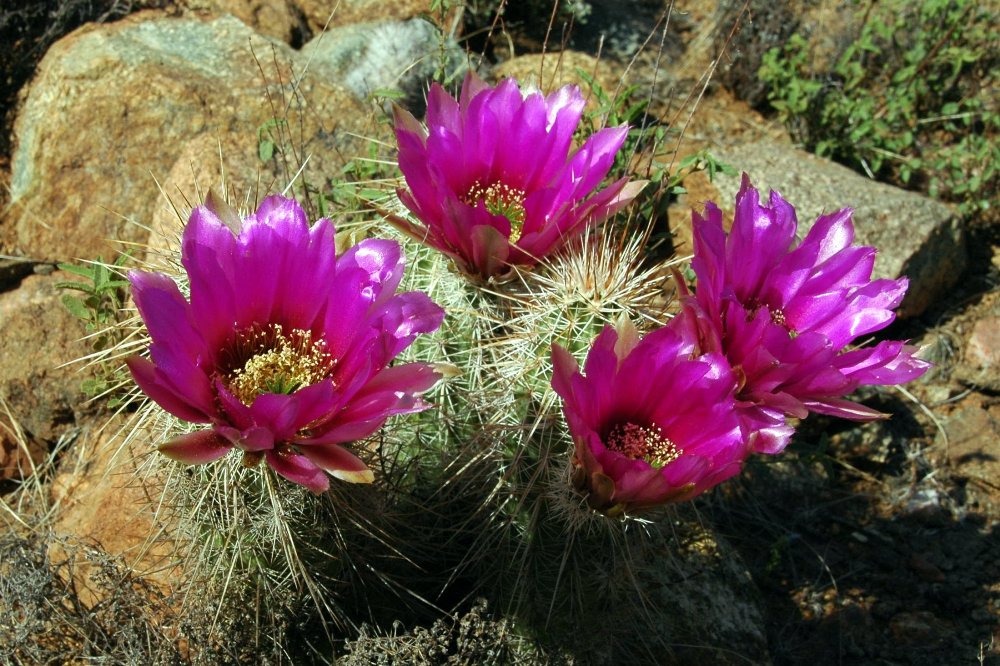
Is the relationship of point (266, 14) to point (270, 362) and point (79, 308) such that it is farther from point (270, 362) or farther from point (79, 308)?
point (270, 362)

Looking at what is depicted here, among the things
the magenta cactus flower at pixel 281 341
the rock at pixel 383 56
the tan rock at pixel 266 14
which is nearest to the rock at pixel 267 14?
the tan rock at pixel 266 14

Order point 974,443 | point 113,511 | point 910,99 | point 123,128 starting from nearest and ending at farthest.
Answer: point 113,511
point 123,128
point 974,443
point 910,99

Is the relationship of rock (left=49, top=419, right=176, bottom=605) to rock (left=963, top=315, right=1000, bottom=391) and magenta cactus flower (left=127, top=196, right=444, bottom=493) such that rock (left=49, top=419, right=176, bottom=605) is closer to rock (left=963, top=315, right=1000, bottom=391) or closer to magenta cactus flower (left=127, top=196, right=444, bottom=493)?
magenta cactus flower (left=127, top=196, right=444, bottom=493)

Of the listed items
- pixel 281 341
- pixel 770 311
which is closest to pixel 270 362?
pixel 281 341

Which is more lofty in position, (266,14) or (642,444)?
(642,444)

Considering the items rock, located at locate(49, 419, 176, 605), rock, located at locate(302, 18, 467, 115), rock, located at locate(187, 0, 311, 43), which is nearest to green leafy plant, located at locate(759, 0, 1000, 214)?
rock, located at locate(302, 18, 467, 115)

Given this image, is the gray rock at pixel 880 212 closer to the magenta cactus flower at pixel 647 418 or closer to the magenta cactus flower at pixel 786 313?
the magenta cactus flower at pixel 786 313

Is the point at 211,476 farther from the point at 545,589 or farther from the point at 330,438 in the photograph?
the point at 545,589

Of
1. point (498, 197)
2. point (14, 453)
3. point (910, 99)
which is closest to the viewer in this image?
point (498, 197)
